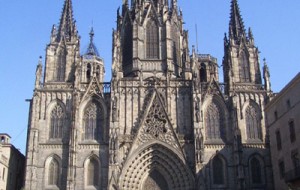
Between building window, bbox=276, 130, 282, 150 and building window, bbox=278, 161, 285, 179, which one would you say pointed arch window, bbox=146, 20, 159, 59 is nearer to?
building window, bbox=276, 130, 282, 150

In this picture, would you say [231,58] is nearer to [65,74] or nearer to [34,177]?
[65,74]

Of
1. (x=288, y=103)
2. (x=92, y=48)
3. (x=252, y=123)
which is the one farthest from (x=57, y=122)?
(x=92, y=48)

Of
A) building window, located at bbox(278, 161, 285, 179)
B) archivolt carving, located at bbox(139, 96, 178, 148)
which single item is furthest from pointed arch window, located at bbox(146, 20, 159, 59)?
building window, located at bbox(278, 161, 285, 179)

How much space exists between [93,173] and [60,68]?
13980 mm

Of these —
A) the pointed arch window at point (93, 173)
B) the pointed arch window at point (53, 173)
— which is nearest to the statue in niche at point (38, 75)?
the pointed arch window at point (53, 173)

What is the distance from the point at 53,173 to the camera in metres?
50.4

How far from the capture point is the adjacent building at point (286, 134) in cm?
4094

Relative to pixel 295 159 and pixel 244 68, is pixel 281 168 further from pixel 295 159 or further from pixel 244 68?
pixel 244 68

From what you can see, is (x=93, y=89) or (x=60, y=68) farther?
(x=60, y=68)

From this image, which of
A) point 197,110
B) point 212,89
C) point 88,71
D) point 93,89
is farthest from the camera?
point 88,71

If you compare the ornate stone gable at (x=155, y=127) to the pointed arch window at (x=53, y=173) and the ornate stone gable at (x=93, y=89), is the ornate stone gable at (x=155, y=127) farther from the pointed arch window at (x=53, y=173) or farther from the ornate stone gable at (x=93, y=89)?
the pointed arch window at (x=53, y=173)

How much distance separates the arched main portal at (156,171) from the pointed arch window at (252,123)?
9.06 m

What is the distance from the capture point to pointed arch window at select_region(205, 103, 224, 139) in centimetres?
5266

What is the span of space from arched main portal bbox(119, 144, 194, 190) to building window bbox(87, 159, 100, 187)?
3.28 metres
